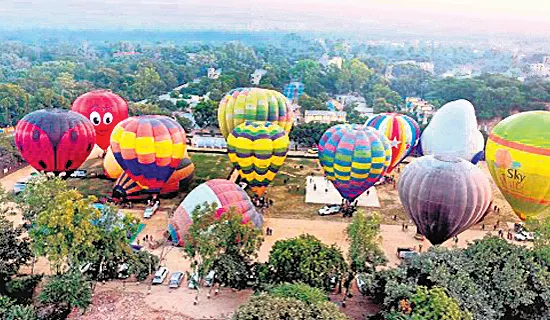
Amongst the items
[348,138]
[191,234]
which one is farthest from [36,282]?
[348,138]

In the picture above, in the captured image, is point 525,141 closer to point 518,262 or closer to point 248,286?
point 518,262

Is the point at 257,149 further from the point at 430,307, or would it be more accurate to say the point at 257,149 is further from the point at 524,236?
the point at 524,236

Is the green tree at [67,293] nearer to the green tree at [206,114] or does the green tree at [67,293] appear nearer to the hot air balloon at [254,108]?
the hot air balloon at [254,108]

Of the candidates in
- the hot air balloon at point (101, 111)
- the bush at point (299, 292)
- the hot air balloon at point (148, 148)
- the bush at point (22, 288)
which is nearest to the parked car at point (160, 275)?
the bush at point (22, 288)

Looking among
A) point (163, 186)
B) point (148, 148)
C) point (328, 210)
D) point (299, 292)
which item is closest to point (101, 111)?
point (163, 186)

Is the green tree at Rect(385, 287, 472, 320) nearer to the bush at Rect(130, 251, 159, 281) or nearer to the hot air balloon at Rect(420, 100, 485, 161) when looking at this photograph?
the bush at Rect(130, 251, 159, 281)

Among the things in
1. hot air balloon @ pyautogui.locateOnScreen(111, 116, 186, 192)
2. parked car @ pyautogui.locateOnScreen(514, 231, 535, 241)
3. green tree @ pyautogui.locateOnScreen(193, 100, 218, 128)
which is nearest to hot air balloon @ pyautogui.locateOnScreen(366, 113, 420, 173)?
parked car @ pyautogui.locateOnScreen(514, 231, 535, 241)
